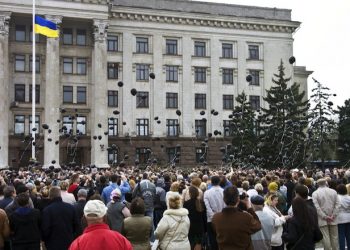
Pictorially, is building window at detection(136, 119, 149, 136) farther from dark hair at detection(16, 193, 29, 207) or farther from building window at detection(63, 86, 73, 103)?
dark hair at detection(16, 193, 29, 207)

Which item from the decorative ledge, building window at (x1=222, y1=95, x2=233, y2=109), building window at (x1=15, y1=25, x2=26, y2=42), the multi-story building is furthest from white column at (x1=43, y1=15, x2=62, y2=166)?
building window at (x1=222, y1=95, x2=233, y2=109)

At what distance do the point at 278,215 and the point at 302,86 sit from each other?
63.2 m

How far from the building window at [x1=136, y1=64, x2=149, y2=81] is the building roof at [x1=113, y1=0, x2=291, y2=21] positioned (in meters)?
6.81

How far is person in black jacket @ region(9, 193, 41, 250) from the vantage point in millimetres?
9773

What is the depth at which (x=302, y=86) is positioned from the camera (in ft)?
233

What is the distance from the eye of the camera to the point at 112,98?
58.9 metres

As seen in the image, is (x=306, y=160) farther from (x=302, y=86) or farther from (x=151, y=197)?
(x=151, y=197)

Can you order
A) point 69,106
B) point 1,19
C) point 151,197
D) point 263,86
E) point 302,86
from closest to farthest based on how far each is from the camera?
point 151,197
point 1,19
point 69,106
point 263,86
point 302,86

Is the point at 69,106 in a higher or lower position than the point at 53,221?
higher

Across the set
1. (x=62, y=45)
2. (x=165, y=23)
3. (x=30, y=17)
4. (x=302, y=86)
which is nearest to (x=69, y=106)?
(x=62, y=45)

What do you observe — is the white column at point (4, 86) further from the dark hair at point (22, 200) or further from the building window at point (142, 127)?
the dark hair at point (22, 200)

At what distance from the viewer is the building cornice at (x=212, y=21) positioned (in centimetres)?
5928

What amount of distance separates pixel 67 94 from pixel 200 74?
16.4 metres

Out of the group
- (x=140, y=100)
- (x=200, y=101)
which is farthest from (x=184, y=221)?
(x=200, y=101)
